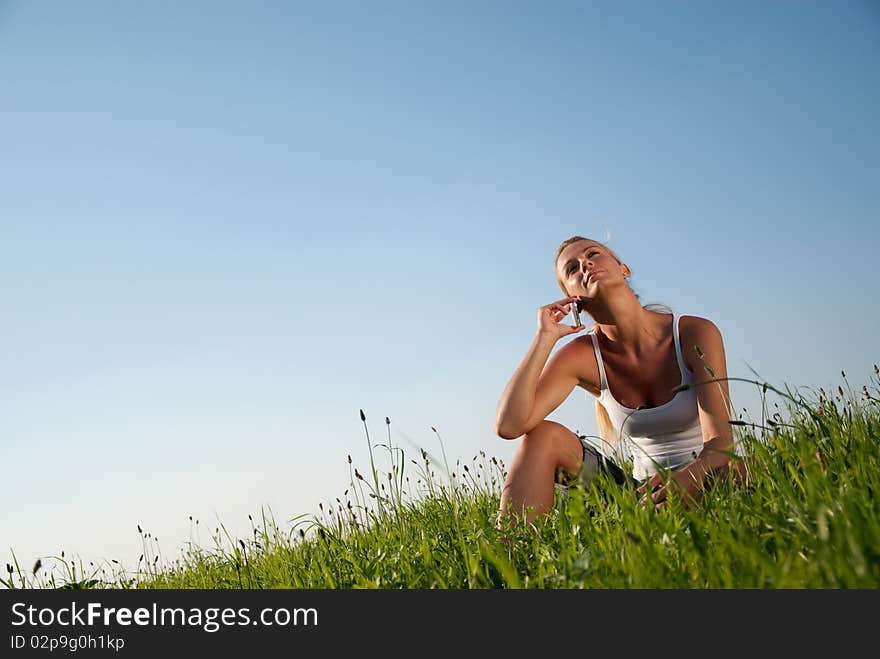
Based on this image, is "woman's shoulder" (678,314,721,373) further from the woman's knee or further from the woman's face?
the woman's knee

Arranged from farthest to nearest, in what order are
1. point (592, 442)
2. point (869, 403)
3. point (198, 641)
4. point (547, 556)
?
point (592, 442)
point (869, 403)
point (547, 556)
point (198, 641)

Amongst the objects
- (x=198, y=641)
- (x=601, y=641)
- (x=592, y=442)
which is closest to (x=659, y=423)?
(x=592, y=442)

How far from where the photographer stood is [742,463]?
322cm

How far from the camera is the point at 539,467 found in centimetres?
399

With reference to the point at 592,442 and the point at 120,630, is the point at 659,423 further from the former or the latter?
the point at 120,630

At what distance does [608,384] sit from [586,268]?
0.77m

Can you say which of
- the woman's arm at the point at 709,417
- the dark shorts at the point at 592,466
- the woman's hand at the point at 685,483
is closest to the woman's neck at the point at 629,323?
the woman's arm at the point at 709,417

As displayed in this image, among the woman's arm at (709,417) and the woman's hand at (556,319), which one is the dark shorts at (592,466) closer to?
the woman's arm at (709,417)

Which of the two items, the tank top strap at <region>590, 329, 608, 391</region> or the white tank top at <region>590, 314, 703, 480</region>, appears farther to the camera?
the tank top strap at <region>590, 329, 608, 391</region>

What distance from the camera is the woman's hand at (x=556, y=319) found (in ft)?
14.7

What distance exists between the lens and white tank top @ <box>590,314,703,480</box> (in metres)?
4.27

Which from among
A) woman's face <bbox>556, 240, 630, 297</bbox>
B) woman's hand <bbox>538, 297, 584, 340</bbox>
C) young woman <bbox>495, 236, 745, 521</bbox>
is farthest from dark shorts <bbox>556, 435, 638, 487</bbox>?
woman's face <bbox>556, 240, 630, 297</bbox>

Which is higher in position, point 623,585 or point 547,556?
point 547,556

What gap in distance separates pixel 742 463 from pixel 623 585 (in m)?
1.49
